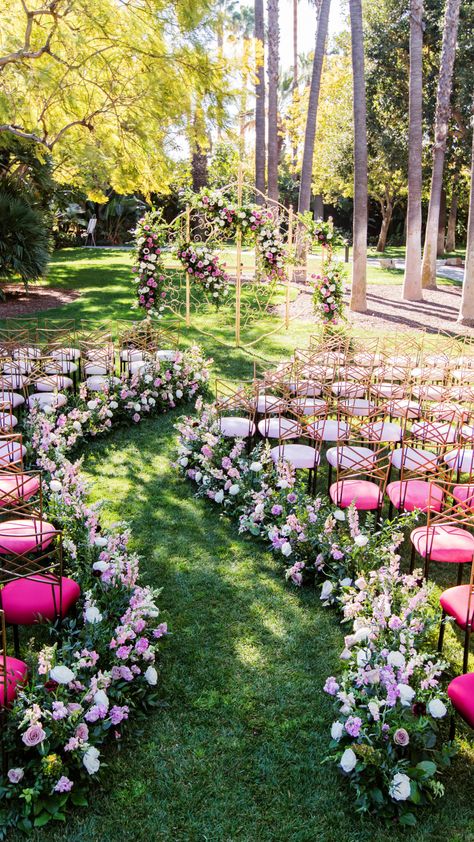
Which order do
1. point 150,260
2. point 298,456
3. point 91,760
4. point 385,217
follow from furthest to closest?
point 385,217 < point 150,260 < point 298,456 < point 91,760

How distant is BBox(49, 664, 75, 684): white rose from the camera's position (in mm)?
3281

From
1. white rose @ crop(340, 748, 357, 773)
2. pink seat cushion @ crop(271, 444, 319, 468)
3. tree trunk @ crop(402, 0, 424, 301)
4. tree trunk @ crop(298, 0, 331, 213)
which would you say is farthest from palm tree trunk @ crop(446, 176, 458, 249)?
white rose @ crop(340, 748, 357, 773)

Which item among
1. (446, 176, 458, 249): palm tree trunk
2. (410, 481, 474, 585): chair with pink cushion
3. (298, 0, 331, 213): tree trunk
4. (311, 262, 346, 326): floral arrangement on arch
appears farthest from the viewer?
(446, 176, 458, 249): palm tree trunk

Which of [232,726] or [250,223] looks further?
[250,223]

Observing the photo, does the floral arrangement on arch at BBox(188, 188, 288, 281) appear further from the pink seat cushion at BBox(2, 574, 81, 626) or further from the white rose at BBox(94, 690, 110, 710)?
the white rose at BBox(94, 690, 110, 710)

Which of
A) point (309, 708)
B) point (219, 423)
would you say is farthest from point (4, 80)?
point (309, 708)

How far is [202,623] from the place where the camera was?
4539 millimetres

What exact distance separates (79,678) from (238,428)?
3.52m

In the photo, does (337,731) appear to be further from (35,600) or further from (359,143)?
(359,143)

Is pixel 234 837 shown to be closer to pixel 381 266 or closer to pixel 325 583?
pixel 325 583

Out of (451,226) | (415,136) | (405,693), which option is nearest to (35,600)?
(405,693)

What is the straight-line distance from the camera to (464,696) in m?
3.21

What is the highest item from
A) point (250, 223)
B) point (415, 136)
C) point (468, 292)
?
point (415, 136)

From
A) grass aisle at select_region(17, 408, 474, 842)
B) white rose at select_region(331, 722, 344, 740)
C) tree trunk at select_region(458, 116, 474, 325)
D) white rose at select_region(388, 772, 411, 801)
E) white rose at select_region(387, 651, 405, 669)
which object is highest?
tree trunk at select_region(458, 116, 474, 325)
